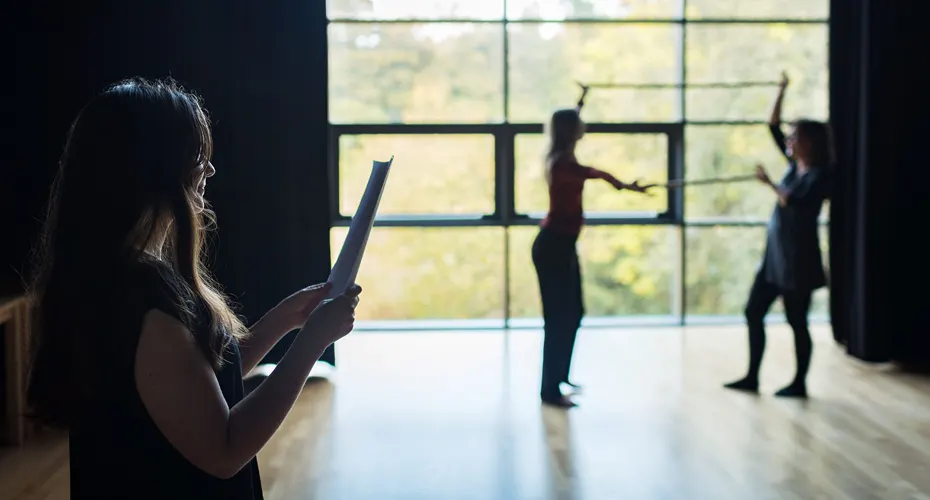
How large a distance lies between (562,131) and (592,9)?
2228 millimetres

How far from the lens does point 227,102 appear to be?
196 inches

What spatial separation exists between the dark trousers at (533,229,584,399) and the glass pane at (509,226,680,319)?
1836 mm

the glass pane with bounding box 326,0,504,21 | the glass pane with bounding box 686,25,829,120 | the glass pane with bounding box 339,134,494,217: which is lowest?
the glass pane with bounding box 339,134,494,217

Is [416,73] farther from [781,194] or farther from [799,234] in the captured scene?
[799,234]

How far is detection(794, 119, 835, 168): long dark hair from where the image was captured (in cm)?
441

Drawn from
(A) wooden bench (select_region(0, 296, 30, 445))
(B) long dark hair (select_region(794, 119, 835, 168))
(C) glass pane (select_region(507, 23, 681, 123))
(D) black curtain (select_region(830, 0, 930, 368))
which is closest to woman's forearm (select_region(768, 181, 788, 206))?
(B) long dark hair (select_region(794, 119, 835, 168))

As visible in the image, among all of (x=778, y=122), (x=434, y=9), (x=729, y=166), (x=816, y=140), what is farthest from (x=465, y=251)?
(x=816, y=140)

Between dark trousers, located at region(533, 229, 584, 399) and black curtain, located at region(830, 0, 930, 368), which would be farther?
black curtain, located at region(830, 0, 930, 368)

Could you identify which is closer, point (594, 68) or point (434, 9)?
point (434, 9)

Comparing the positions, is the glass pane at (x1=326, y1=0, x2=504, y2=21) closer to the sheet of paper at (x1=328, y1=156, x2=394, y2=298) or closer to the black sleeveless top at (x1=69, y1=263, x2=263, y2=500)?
the sheet of paper at (x1=328, y1=156, x2=394, y2=298)

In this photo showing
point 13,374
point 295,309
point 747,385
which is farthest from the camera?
point 747,385

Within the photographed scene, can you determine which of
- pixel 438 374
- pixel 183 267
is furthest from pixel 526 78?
pixel 183 267

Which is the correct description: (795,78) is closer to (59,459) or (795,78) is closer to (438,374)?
(438,374)

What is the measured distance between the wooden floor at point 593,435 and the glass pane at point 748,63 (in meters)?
1.72
